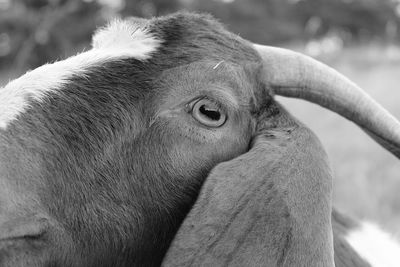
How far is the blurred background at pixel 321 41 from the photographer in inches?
328

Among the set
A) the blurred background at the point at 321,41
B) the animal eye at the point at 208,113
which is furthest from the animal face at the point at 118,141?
the blurred background at the point at 321,41

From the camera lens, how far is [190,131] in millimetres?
3402

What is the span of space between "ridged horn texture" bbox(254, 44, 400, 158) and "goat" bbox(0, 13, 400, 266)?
139 millimetres

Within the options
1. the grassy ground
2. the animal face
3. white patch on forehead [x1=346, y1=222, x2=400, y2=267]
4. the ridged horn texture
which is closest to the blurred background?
the grassy ground

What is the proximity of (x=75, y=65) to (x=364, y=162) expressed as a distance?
21.7 ft

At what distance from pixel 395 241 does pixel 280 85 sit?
84.5 inches

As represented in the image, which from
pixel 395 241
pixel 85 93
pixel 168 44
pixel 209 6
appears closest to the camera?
pixel 85 93

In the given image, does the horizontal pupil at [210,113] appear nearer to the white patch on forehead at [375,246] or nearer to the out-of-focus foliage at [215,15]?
the white patch on forehead at [375,246]

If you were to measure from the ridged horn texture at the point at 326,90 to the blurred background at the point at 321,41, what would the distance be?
1.29 metres

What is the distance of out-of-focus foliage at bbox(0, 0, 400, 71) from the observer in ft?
63.5

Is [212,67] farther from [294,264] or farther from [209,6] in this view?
[209,6]

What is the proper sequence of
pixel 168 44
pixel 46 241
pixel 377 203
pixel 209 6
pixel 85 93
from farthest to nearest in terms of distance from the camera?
pixel 209 6 → pixel 377 203 → pixel 168 44 → pixel 85 93 → pixel 46 241

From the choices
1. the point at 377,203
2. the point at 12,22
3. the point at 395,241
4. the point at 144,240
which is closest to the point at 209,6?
the point at 12,22

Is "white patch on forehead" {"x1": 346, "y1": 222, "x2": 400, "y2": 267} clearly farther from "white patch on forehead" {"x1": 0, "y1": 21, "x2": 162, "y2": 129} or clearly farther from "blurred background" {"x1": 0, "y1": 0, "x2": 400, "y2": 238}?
"white patch on forehead" {"x1": 0, "y1": 21, "x2": 162, "y2": 129}
